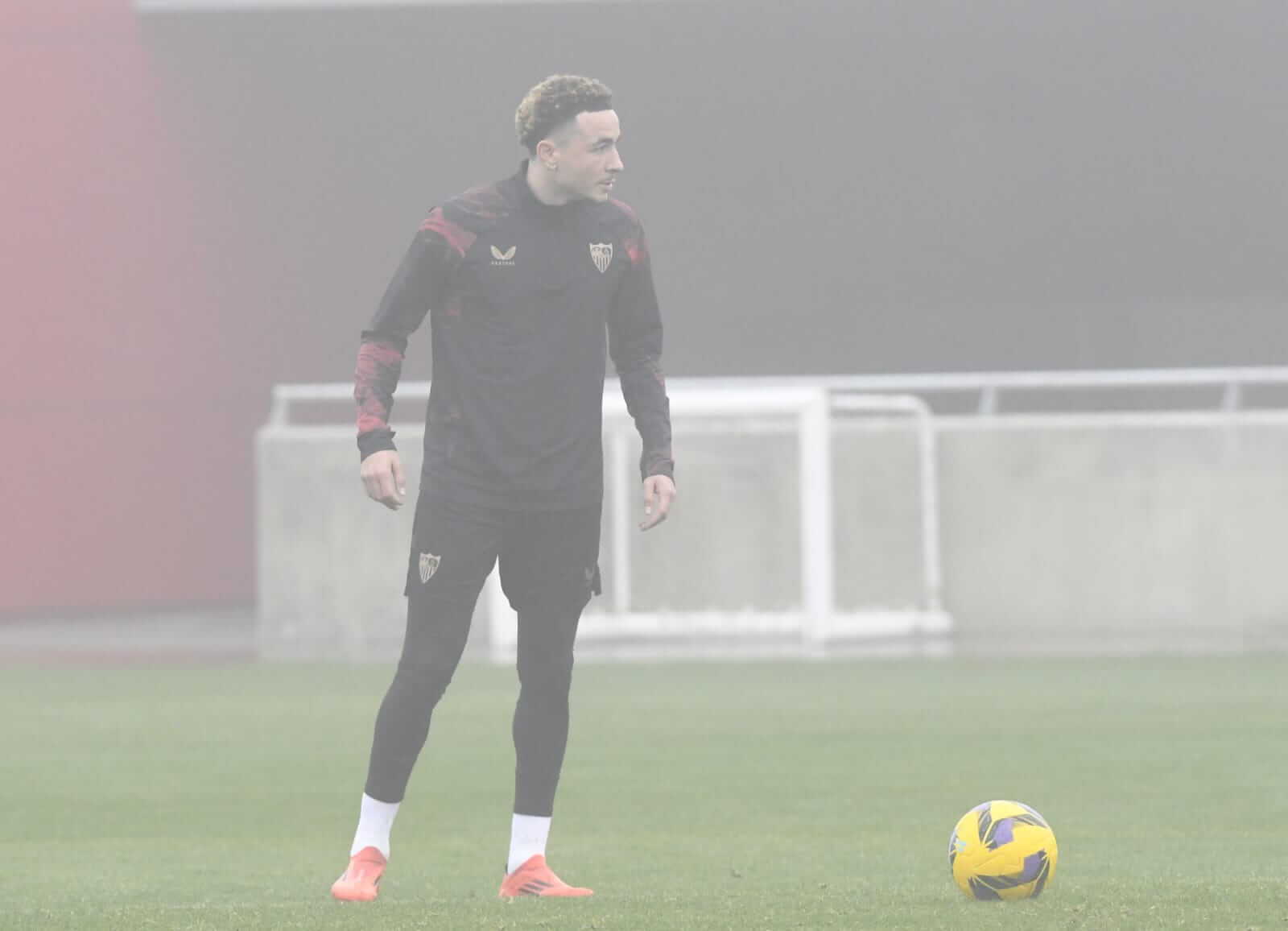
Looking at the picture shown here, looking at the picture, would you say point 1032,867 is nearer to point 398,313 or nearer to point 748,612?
point 398,313

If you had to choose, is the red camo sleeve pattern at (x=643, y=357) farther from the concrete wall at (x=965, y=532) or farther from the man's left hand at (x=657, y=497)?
the concrete wall at (x=965, y=532)

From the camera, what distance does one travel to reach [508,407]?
543cm

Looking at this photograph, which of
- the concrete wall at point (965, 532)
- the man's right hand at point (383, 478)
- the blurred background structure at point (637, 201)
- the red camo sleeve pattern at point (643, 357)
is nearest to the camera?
the man's right hand at point (383, 478)

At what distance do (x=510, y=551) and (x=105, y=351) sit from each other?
830 inches

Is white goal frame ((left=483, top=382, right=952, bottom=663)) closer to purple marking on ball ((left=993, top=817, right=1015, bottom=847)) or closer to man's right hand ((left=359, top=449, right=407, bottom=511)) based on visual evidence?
man's right hand ((left=359, top=449, right=407, bottom=511))

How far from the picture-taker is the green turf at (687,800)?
16.5 ft

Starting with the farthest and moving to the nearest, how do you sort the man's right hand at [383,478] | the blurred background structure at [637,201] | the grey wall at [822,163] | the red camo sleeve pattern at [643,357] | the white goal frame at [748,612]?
1. the grey wall at [822,163]
2. the blurred background structure at [637,201]
3. the white goal frame at [748,612]
4. the red camo sleeve pattern at [643,357]
5. the man's right hand at [383,478]

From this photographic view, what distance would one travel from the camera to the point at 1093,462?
20.3m

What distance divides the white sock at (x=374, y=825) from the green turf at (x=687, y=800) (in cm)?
27

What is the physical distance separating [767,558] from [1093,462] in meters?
3.34

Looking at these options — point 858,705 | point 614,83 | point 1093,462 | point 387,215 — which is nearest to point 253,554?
point 387,215

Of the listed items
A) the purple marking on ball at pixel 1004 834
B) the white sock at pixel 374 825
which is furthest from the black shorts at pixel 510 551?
the purple marking on ball at pixel 1004 834

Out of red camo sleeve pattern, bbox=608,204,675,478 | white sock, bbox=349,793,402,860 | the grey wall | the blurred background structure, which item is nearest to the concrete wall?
the blurred background structure

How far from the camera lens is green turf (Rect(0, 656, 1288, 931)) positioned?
5023 mm
